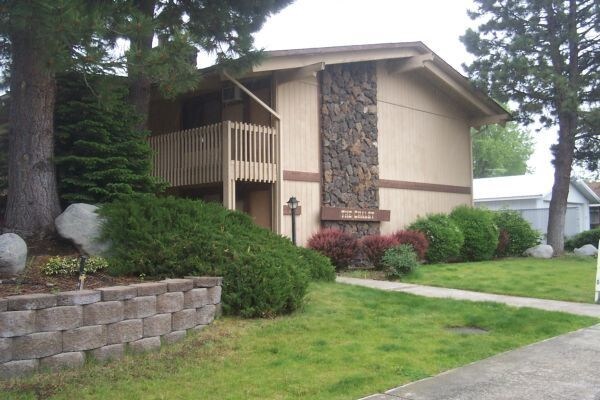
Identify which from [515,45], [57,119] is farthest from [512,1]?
[57,119]

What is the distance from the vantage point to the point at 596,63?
20.0 metres

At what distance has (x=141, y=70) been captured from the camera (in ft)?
25.4

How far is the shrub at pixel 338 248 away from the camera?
14179 mm

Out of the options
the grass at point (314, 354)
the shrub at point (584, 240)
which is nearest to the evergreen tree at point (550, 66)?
the shrub at point (584, 240)

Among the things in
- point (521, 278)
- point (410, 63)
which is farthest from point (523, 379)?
point (410, 63)

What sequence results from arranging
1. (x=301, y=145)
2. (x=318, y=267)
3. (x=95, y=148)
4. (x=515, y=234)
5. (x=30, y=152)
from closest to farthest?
(x=30, y=152)
(x=95, y=148)
(x=318, y=267)
(x=301, y=145)
(x=515, y=234)

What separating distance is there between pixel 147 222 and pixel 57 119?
302 cm

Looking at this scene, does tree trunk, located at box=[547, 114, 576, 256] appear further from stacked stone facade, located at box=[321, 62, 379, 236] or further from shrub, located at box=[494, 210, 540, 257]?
stacked stone facade, located at box=[321, 62, 379, 236]

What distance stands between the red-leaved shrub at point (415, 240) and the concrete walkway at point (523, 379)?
8.62 metres

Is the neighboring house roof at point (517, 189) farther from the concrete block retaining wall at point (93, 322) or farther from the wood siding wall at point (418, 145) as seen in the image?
the concrete block retaining wall at point (93, 322)

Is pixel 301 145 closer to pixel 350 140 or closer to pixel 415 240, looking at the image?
pixel 350 140

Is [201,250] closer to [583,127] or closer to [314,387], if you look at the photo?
[314,387]

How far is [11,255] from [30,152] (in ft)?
7.63

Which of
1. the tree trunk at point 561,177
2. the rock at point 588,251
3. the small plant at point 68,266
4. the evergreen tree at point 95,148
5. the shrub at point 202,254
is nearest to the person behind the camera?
the small plant at point 68,266
